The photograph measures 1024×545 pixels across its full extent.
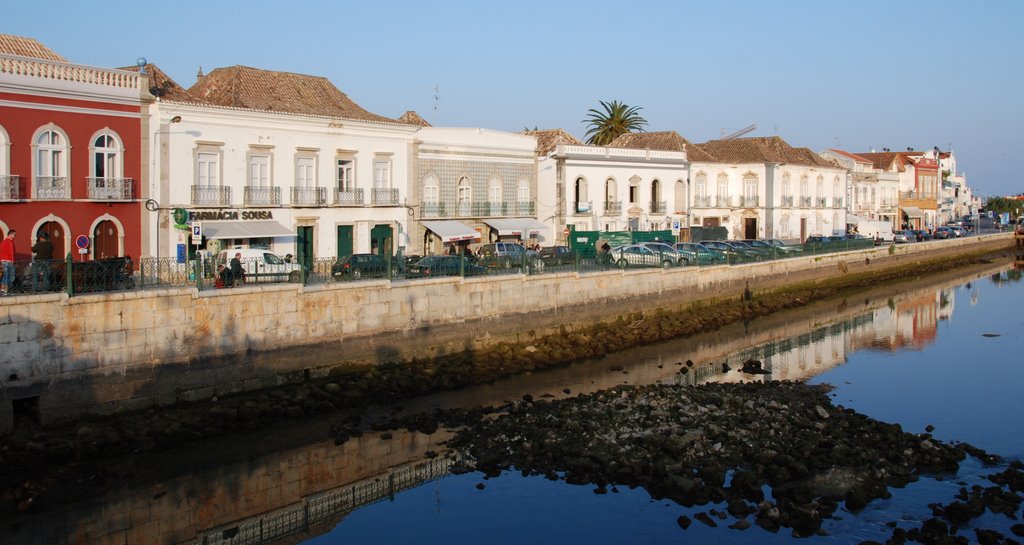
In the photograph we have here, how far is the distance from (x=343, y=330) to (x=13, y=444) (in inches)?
343

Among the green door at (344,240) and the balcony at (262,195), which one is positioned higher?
the balcony at (262,195)

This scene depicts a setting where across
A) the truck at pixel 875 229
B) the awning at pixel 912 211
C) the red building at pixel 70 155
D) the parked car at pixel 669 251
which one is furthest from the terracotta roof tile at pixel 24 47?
the awning at pixel 912 211

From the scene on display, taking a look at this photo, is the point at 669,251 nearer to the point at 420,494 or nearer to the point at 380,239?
the point at 380,239

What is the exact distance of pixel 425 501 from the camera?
1748 cm

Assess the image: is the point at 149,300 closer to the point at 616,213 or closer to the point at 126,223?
the point at 126,223

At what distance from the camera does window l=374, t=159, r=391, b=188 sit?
38.7 metres

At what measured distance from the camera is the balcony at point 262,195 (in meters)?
33.9

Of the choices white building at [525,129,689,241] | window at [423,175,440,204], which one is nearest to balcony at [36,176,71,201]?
window at [423,175,440,204]

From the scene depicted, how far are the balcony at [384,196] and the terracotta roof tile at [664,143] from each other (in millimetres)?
23397

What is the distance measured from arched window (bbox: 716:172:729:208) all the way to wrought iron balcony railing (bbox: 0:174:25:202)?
153 feet

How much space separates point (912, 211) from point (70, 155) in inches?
3294

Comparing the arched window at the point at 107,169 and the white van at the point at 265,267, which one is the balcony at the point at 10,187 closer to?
the arched window at the point at 107,169

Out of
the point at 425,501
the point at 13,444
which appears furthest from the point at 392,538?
the point at 13,444

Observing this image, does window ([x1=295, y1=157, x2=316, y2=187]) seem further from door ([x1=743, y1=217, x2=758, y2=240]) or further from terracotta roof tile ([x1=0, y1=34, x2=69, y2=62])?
door ([x1=743, y1=217, x2=758, y2=240])
